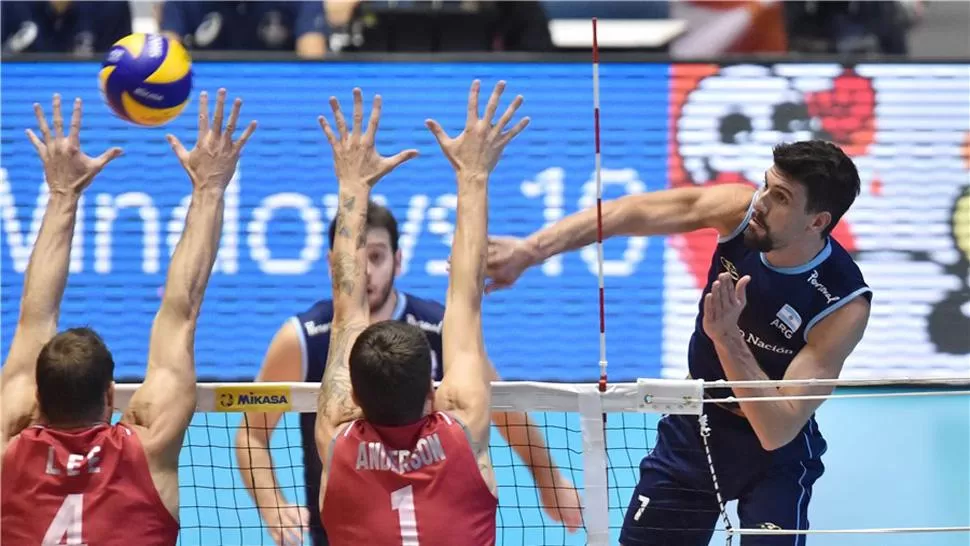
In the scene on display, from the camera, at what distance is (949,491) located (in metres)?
8.38

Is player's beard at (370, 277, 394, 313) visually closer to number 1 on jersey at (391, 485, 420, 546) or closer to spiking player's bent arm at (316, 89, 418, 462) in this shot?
spiking player's bent arm at (316, 89, 418, 462)

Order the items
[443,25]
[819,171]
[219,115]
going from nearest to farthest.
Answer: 1. [219,115]
2. [819,171]
3. [443,25]

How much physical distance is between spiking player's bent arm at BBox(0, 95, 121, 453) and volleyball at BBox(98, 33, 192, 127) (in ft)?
3.04

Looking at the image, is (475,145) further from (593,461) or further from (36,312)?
(36,312)

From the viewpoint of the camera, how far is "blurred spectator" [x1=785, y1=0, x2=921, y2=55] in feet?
38.1

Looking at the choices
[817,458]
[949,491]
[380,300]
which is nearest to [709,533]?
[817,458]

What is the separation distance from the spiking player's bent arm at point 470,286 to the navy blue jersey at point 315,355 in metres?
1.36

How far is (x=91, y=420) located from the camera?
4391 millimetres

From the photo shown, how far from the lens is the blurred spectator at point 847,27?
11617mm

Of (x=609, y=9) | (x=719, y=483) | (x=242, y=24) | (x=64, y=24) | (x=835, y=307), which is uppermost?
(x=609, y=9)

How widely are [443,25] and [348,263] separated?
663cm

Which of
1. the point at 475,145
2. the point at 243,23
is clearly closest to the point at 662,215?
the point at 475,145

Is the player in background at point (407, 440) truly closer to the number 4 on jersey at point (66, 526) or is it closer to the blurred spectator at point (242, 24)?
the number 4 on jersey at point (66, 526)

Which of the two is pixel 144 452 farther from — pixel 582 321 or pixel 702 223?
pixel 582 321
